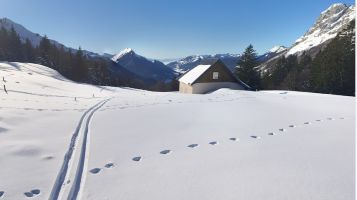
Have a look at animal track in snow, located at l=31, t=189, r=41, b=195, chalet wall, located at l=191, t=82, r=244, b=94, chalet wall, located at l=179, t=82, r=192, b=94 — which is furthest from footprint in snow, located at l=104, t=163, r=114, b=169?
chalet wall, located at l=179, t=82, r=192, b=94

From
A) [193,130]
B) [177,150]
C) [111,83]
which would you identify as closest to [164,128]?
[193,130]

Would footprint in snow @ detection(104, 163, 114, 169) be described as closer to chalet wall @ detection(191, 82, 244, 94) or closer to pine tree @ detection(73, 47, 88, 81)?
chalet wall @ detection(191, 82, 244, 94)

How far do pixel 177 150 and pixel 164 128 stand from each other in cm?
222

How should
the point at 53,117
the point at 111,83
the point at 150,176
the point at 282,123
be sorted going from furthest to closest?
the point at 111,83 → the point at 53,117 → the point at 282,123 → the point at 150,176

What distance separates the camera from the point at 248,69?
151 feet

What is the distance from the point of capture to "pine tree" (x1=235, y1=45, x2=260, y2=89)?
4525cm

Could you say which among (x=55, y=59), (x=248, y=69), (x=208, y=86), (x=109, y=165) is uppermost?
(x=55, y=59)

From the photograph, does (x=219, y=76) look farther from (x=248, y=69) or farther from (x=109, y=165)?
(x=109, y=165)

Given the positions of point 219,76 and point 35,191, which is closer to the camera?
point 35,191

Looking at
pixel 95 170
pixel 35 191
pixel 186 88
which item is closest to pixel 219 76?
pixel 186 88

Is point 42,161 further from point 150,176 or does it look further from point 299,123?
point 299,123

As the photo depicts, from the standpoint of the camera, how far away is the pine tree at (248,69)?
45.2 meters

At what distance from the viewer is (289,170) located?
5.00 meters

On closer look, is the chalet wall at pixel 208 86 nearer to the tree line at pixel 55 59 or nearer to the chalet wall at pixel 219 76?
the chalet wall at pixel 219 76
